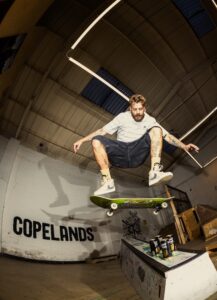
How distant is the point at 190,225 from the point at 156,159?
17.8 feet

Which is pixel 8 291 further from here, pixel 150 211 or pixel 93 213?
pixel 150 211

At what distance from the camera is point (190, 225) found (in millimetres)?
8203

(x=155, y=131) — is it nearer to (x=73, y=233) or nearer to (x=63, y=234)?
(x=63, y=234)

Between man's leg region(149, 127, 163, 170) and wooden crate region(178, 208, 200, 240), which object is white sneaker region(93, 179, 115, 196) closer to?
man's leg region(149, 127, 163, 170)

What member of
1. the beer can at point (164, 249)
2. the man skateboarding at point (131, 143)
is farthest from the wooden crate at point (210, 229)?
the beer can at point (164, 249)

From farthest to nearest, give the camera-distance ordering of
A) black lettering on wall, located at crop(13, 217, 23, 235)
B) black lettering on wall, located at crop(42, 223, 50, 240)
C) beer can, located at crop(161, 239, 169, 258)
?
black lettering on wall, located at crop(42, 223, 50, 240)
black lettering on wall, located at crop(13, 217, 23, 235)
beer can, located at crop(161, 239, 169, 258)

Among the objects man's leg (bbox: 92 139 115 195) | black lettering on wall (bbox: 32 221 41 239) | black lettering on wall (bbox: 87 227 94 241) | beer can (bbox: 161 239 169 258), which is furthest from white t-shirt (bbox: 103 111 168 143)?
black lettering on wall (bbox: 87 227 94 241)

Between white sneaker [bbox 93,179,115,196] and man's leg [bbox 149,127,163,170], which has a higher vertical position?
man's leg [bbox 149,127,163,170]

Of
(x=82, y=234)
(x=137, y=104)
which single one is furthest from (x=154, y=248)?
(x=82, y=234)

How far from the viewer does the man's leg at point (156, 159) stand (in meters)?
3.91

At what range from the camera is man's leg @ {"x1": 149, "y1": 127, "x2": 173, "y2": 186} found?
391 cm

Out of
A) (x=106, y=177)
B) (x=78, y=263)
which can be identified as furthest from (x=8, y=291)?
(x=78, y=263)

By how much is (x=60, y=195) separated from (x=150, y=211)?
19.6 feet

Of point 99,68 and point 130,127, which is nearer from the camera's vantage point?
point 130,127
